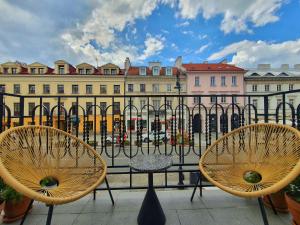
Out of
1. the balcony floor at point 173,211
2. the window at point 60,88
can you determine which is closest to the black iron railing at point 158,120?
the balcony floor at point 173,211

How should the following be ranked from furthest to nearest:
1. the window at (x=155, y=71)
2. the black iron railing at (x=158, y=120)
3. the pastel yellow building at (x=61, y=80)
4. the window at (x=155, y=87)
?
the window at (x=155, y=71), the window at (x=155, y=87), the pastel yellow building at (x=61, y=80), the black iron railing at (x=158, y=120)

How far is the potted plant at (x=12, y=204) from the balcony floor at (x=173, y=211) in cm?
12

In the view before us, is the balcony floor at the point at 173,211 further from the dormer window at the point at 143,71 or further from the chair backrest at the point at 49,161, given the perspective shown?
the dormer window at the point at 143,71

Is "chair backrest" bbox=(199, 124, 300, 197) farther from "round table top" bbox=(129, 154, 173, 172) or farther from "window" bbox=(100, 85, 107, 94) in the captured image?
"window" bbox=(100, 85, 107, 94)

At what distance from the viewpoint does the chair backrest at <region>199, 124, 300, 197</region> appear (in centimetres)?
134

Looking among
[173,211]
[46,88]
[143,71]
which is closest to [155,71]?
[143,71]

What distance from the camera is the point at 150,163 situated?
4.81 ft

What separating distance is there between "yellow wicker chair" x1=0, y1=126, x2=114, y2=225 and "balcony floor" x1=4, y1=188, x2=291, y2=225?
38 cm

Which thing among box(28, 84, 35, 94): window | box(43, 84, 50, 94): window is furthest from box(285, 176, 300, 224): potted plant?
box(28, 84, 35, 94): window

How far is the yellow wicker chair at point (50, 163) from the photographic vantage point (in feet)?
3.89

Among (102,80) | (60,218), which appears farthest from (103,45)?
(60,218)

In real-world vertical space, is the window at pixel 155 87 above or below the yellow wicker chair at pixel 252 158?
above

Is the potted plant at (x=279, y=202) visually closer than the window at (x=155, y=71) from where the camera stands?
Yes

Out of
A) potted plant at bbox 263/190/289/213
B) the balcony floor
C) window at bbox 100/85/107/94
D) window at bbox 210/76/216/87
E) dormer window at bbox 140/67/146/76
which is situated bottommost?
the balcony floor
